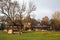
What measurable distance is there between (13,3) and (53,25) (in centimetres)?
2627

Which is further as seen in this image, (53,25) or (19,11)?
(53,25)

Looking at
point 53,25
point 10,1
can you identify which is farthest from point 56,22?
point 10,1

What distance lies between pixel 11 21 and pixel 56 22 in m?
27.7

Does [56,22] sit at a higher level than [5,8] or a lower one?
lower

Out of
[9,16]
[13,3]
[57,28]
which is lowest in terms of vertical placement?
[57,28]

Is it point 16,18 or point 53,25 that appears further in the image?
point 53,25

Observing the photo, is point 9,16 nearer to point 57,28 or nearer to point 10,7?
point 10,7

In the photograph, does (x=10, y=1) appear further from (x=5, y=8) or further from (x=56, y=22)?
(x=56, y=22)

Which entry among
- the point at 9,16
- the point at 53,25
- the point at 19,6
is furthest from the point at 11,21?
the point at 53,25

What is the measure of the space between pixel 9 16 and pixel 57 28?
26509 millimetres

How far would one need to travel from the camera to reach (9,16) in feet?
199

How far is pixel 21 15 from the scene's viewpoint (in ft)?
200

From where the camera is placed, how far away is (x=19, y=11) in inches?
2404

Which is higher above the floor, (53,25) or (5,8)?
(5,8)
